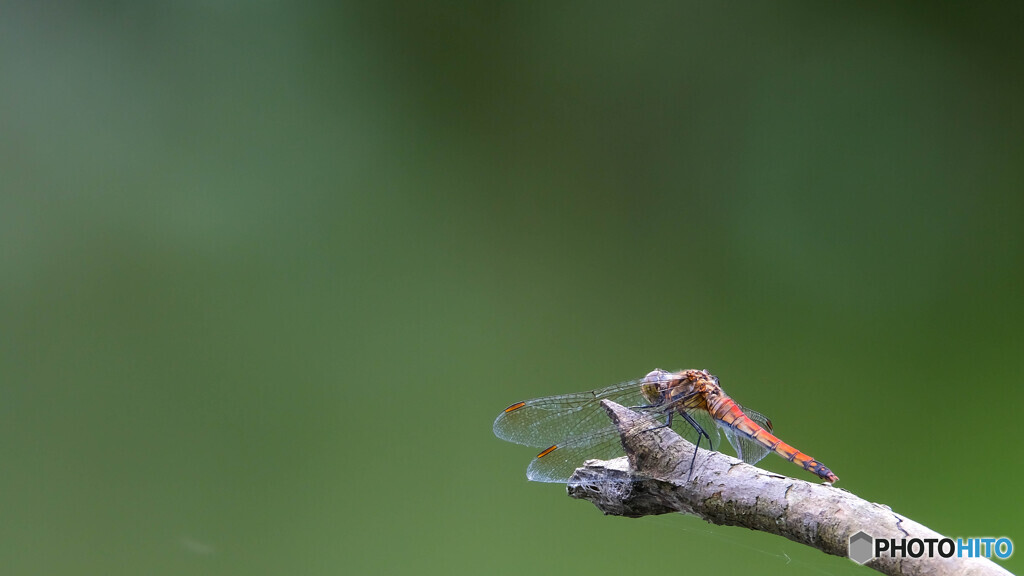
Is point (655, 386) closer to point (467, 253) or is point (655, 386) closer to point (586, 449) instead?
point (586, 449)

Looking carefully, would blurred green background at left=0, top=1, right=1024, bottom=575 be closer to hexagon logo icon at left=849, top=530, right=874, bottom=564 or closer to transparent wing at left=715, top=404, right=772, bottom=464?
transparent wing at left=715, top=404, right=772, bottom=464

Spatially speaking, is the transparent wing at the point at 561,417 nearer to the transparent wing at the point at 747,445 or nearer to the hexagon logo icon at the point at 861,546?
the transparent wing at the point at 747,445

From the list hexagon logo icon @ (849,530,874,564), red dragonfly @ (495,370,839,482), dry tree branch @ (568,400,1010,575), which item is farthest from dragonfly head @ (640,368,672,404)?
hexagon logo icon @ (849,530,874,564)

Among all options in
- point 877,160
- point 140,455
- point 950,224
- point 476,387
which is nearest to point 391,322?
point 476,387

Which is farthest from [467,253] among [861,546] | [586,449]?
[861,546]

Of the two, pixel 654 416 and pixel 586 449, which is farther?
pixel 586 449

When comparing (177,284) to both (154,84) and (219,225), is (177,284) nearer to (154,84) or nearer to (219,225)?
(219,225)
